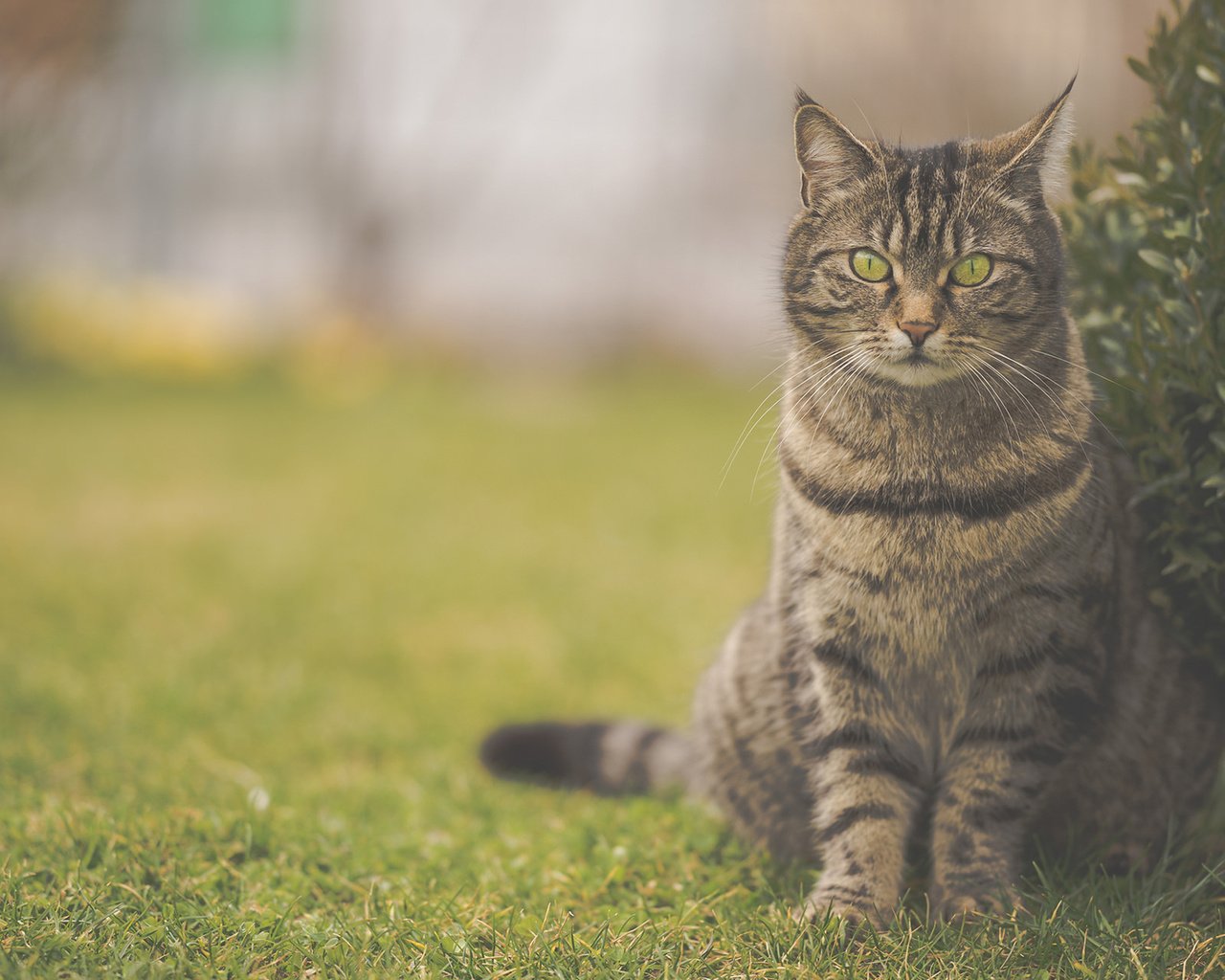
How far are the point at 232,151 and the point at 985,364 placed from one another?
9.38 m

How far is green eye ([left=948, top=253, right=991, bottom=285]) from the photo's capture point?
186 centimetres

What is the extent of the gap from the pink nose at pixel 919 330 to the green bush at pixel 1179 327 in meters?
0.41

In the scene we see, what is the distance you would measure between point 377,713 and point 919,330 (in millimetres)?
2043

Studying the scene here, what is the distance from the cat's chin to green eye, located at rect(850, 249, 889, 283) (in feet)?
0.52

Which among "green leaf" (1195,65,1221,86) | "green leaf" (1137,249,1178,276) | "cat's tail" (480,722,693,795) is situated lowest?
→ "cat's tail" (480,722,693,795)

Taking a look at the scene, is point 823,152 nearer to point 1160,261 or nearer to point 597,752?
point 1160,261

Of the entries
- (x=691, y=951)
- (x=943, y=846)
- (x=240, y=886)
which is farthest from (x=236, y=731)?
(x=943, y=846)

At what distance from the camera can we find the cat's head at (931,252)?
1834 millimetres

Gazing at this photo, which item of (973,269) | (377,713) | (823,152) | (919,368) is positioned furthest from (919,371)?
(377,713)

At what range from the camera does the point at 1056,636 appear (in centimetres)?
186

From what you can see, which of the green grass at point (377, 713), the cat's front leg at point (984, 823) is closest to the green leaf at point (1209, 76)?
the green grass at point (377, 713)

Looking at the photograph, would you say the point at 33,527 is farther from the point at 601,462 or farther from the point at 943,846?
the point at 943,846

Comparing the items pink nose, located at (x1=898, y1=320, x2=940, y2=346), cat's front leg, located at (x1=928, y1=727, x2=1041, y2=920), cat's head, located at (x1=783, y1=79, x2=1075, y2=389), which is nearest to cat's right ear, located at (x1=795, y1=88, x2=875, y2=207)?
cat's head, located at (x1=783, y1=79, x2=1075, y2=389)

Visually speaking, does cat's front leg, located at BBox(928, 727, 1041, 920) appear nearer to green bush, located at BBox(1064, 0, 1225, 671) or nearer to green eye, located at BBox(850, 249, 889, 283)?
green bush, located at BBox(1064, 0, 1225, 671)
